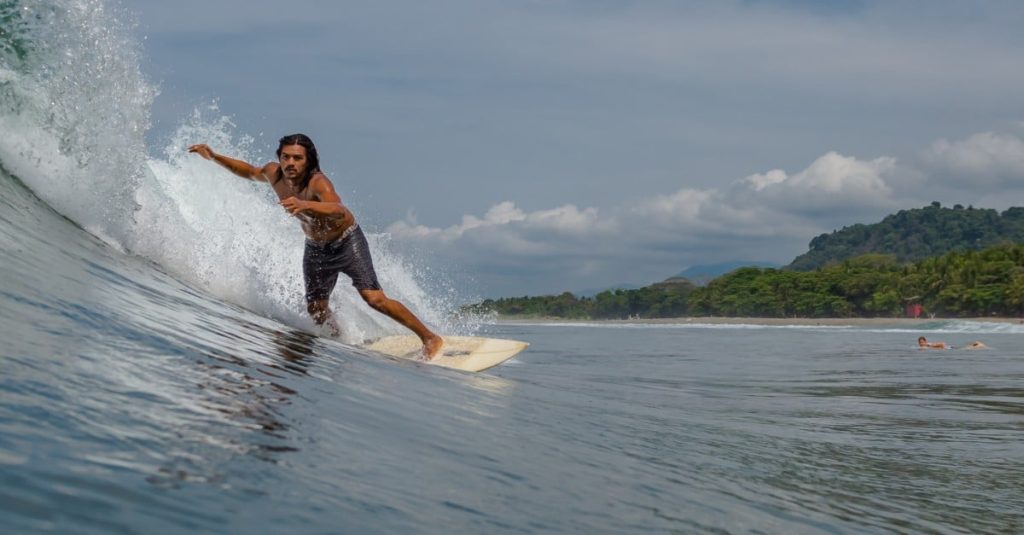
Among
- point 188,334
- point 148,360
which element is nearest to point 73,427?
point 148,360

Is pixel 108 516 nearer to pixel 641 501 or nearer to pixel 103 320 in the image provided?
pixel 641 501

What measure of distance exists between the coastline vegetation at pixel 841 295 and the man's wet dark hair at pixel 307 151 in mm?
94654

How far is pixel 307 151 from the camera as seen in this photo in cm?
855

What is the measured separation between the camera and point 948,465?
6.11m

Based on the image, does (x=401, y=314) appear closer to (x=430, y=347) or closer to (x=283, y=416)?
(x=430, y=347)

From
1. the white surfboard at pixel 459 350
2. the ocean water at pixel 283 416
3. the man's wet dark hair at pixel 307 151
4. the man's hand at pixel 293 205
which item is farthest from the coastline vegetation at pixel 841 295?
the man's hand at pixel 293 205

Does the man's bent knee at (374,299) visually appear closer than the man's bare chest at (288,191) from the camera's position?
No

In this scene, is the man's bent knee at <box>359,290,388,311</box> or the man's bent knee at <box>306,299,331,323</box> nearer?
the man's bent knee at <box>359,290,388,311</box>

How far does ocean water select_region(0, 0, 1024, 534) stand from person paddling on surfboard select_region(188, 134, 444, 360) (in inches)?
28.6

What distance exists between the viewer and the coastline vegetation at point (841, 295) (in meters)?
110

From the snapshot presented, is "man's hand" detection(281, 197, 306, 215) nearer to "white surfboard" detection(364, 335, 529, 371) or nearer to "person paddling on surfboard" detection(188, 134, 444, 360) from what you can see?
"person paddling on surfboard" detection(188, 134, 444, 360)

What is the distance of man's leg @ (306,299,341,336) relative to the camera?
9.88 metres

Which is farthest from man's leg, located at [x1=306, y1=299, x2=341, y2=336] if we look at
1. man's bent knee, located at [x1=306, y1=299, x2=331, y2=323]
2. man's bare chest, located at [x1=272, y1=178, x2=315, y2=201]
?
man's bare chest, located at [x1=272, y1=178, x2=315, y2=201]

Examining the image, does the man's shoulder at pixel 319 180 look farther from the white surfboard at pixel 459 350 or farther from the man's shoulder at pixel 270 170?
the white surfboard at pixel 459 350
